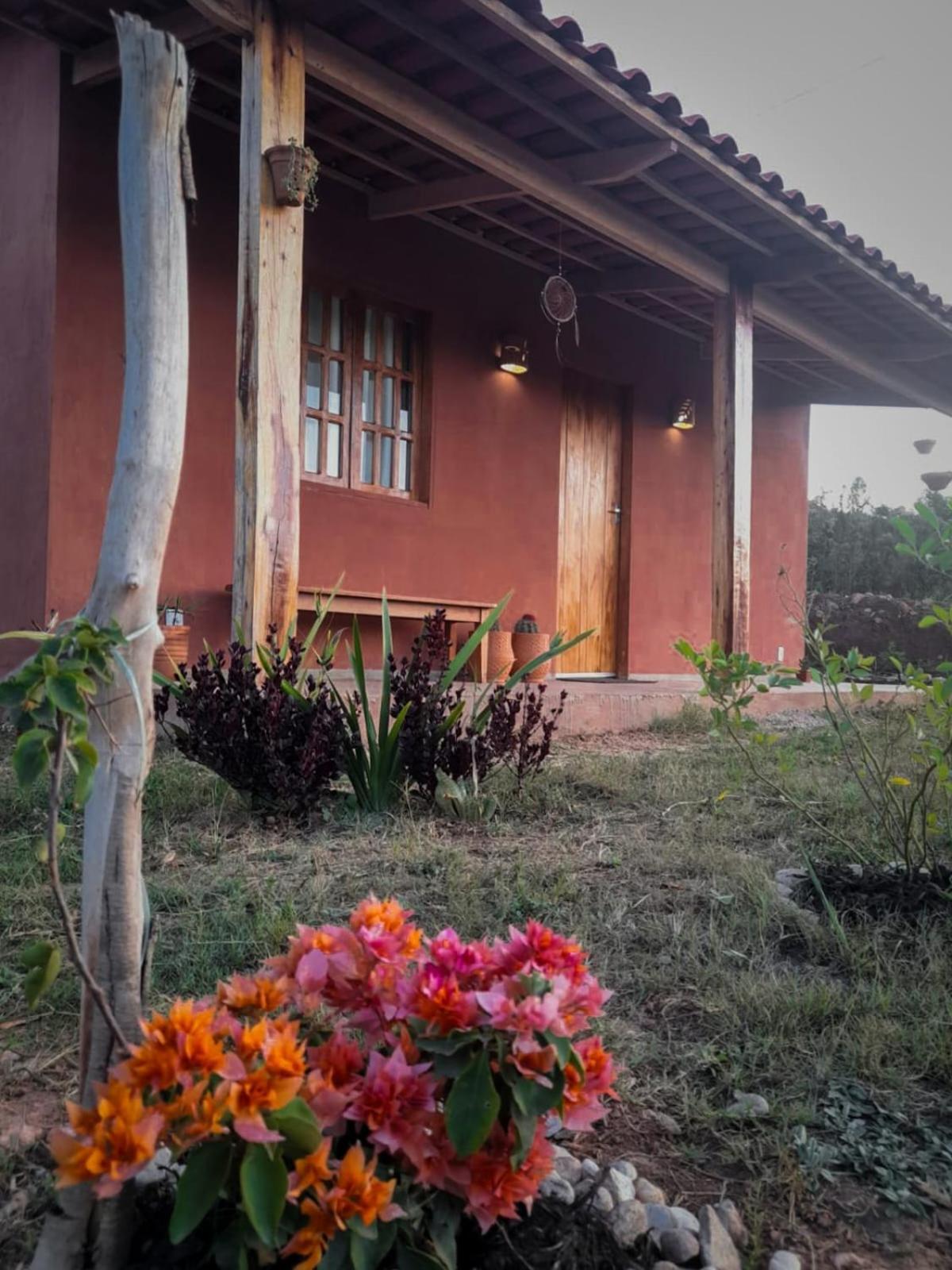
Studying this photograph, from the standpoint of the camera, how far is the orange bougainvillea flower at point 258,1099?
3.22ft

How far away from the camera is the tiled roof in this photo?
13.5 ft

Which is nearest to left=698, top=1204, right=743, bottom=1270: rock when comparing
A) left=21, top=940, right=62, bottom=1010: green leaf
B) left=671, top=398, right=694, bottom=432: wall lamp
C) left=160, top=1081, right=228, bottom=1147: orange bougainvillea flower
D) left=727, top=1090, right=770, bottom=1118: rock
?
left=727, top=1090, right=770, bottom=1118: rock

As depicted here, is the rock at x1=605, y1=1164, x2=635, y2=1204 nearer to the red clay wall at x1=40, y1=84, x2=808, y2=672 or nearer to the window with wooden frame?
the red clay wall at x1=40, y1=84, x2=808, y2=672

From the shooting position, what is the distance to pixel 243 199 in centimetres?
388

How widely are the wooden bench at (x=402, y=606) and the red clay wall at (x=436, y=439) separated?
0.32 meters

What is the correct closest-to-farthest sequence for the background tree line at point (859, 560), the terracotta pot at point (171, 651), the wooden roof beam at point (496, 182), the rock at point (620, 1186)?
1. the rock at point (620, 1186)
2. the terracotta pot at point (171, 651)
3. the wooden roof beam at point (496, 182)
4. the background tree line at point (859, 560)

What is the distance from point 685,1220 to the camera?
1431mm

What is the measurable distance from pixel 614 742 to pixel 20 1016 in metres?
3.55

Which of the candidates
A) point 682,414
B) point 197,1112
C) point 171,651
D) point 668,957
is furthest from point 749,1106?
point 682,414

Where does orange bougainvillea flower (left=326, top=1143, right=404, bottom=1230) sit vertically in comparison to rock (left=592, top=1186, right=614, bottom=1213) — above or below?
above

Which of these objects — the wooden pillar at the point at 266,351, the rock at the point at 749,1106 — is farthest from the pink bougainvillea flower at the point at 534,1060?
the wooden pillar at the point at 266,351

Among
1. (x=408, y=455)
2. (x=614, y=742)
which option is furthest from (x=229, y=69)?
(x=614, y=742)

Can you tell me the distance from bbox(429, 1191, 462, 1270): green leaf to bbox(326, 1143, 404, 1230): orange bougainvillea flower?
14 cm

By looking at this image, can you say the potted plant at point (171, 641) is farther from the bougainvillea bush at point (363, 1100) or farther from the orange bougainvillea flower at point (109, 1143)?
the orange bougainvillea flower at point (109, 1143)
